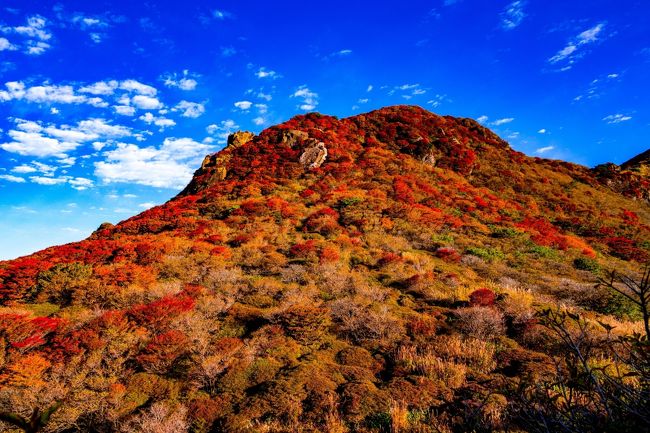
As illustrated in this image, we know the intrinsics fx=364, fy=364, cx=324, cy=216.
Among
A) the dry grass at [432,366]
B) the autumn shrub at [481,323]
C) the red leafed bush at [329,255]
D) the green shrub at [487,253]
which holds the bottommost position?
the dry grass at [432,366]

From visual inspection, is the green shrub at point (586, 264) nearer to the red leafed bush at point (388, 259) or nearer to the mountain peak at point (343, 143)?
the red leafed bush at point (388, 259)

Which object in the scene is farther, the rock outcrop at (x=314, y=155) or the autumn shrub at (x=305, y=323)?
the rock outcrop at (x=314, y=155)

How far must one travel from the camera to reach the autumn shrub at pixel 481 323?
9.92m

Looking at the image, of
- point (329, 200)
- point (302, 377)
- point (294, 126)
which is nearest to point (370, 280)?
point (302, 377)

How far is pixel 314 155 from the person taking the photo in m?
34.4

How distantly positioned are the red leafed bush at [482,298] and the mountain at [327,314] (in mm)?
64

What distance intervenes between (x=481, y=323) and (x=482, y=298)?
77.8 inches

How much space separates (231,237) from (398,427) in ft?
52.2

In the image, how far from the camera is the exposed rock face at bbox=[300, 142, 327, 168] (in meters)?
33.8

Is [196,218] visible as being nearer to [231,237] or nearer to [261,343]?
[231,237]

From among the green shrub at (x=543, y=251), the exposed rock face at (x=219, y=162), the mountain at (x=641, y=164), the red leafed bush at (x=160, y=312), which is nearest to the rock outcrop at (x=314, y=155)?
the exposed rock face at (x=219, y=162)

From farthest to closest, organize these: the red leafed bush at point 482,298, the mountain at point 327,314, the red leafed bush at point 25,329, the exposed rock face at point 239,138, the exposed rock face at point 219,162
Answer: the exposed rock face at point 239,138 < the exposed rock face at point 219,162 < the red leafed bush at point 482,298 < the red leafed bush at point 25,329 < the mountain at point 327,314

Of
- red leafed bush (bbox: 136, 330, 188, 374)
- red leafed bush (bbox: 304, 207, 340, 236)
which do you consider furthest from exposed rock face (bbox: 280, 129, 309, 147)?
red leafed bush (bbox: 136, 330, 188, 374)

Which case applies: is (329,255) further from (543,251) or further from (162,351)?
(543,251)
